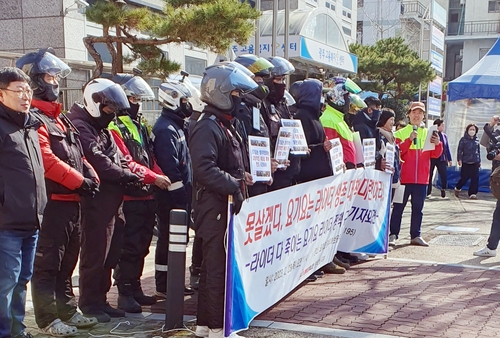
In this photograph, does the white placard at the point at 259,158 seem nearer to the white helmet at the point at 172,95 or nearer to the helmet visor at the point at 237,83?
the helmet visor at the point at 237,83

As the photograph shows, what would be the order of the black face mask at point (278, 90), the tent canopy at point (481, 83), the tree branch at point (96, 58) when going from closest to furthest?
the black face mask at point (278, 90), the tree branch at point (96, 58), the tent canopy at point (481, 83)

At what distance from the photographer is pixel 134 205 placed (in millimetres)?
5613

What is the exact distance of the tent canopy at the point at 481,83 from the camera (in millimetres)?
15773

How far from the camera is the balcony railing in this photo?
5459cm

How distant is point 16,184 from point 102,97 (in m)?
1.24

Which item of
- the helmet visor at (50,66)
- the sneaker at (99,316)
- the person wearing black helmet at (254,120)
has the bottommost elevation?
the sneaker at (99,316)

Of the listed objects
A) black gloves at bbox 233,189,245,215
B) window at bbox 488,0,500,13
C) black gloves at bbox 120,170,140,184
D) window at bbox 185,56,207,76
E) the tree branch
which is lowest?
black gloves at bbox 233,189,245,215

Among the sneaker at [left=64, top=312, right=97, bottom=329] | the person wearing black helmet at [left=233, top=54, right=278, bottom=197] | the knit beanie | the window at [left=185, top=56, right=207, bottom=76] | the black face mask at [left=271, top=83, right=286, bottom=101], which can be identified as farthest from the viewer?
the window at [left=185, top=56, right=207, bottom=76]

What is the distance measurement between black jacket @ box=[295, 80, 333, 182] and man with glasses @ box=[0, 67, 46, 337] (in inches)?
130

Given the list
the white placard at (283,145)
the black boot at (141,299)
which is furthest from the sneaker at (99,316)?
the white placard at (283,145)

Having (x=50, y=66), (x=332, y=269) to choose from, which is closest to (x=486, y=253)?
(x=332, y=269)

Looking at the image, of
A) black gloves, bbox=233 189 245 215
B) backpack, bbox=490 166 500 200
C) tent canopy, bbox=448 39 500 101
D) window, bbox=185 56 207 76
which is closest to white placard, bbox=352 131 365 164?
backpack, bbox=490 166 500 200

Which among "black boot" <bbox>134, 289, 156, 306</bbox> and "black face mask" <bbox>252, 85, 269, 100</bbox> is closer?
"black face mask" <bbox>252, 85, 269, 100</bbox>

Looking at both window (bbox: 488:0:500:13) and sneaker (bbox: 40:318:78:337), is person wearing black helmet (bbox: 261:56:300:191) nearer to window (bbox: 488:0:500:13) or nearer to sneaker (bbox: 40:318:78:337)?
sneaker (bbox: 40:318:78:337)
